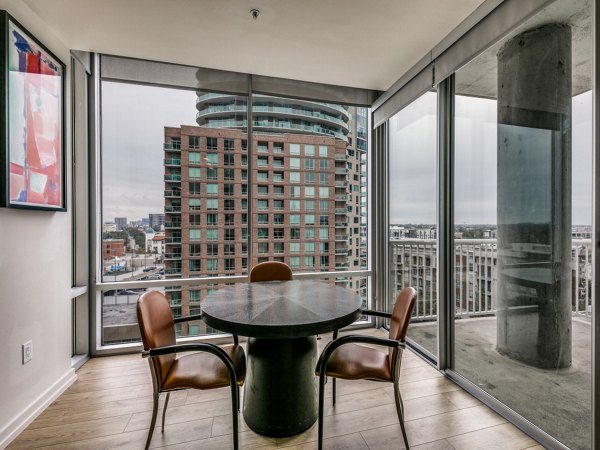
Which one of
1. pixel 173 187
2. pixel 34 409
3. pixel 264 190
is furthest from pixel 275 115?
pixel 34 409

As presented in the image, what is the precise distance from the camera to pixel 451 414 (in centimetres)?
200

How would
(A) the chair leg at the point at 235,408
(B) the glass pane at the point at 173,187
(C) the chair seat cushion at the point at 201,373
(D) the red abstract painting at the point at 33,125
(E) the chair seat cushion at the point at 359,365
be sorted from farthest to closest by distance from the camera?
Result: (B) the glass pane at the point at 173,187 < (D) the red abstract painting at the point at 33,125 < (E) the chair seat cushion at the point at 359,365 < (C) the chair seat cushion at the point at 201,373 < (A) the chair leg at the point at 235,408

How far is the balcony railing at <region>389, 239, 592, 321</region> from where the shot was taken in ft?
5.27

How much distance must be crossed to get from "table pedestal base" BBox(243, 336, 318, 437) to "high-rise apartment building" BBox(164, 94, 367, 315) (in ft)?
5.13

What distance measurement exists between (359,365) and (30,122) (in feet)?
8.57

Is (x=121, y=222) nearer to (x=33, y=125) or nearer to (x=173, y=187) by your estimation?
(x=173, y=187)

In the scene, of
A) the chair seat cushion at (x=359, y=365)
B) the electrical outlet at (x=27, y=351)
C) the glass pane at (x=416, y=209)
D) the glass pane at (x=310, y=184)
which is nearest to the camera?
the chair seat cushion at (x=359, y=365)

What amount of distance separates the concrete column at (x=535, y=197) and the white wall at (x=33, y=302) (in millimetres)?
3202

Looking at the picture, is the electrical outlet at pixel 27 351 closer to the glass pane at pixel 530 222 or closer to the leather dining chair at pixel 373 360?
the leather dining chair at pixel 373 360

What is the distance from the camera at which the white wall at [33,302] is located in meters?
1.85

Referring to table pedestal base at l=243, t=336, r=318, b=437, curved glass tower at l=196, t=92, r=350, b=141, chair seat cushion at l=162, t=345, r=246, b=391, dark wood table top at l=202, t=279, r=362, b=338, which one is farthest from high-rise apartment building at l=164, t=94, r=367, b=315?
table pedestal base at l=243, t=336, r=318, b=437

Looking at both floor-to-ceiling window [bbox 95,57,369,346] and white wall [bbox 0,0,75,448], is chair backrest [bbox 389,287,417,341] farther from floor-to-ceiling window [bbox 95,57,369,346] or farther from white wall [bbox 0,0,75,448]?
white wall [bbox 0,0,75,448]

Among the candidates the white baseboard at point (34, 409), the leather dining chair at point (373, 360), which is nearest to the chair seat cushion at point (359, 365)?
the leather dining chair at point (373, 360)

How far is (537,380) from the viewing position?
1.89m
